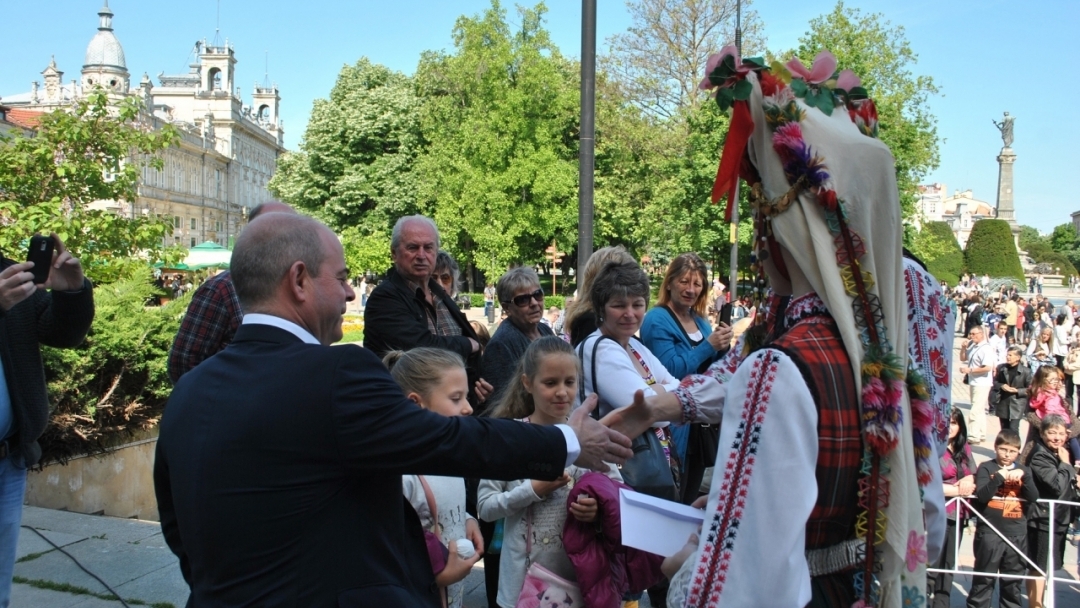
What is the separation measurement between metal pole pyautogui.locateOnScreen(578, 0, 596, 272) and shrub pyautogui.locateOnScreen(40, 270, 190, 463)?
4.12 metres

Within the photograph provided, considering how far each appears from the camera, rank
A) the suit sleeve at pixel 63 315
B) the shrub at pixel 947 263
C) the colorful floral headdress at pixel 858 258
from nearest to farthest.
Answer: the colorful floral headdress at pixel 858 258, the suit sleeve at pixel 63 315, the shrub at pixel 947 263

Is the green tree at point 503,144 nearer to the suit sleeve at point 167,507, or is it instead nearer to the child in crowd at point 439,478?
the child in crowd at point 439,478

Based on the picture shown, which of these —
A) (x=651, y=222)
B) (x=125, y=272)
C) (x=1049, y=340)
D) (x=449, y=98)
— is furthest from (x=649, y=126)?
(x=125, y=272)

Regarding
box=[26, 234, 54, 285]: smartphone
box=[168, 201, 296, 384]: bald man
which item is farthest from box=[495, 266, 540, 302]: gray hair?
box=[26, 234, 54, 285]: smartphone

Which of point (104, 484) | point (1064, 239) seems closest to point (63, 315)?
point (104, 484)

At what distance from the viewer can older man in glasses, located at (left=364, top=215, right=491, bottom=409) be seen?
4.90m

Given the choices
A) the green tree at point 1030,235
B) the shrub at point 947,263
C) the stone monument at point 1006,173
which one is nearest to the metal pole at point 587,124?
the shrub at point 947,263

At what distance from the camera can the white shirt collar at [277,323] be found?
2.12 metres

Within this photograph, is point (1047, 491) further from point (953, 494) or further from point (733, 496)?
point (733, 496)

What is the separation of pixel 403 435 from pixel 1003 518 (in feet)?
19.6

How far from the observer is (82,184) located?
961cm

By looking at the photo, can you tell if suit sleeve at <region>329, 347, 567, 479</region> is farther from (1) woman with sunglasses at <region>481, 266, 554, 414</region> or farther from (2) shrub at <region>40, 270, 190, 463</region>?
(2) shrub at <region>40, 270, 190, 463</region>

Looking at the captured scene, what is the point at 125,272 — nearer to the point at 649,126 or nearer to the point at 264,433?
the point at 264,433

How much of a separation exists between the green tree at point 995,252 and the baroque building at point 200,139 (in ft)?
214
